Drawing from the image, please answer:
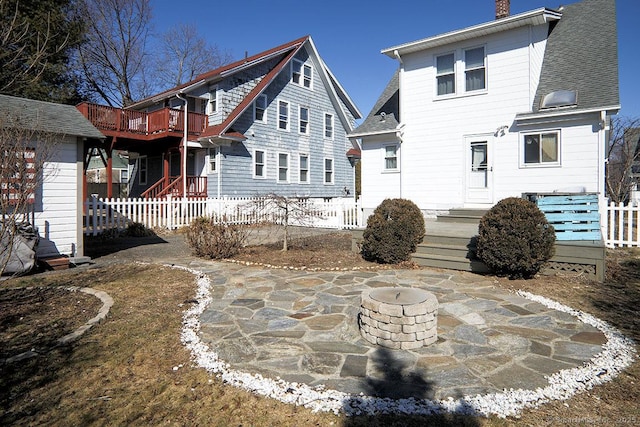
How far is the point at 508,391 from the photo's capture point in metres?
3.05

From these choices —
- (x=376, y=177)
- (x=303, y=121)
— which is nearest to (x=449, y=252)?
(x=376, y=177)

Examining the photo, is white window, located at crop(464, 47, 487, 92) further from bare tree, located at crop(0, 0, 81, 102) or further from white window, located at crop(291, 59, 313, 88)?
bare tree, located at crop(0, 0, 81, 102)

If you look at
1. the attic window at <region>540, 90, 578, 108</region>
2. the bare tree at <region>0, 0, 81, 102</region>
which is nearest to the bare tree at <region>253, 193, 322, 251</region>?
the attic window at <region>540, 90, 578, 108</region>

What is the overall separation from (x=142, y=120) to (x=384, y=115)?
39.7 ft

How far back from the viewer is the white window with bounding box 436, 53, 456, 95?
43.5 feet

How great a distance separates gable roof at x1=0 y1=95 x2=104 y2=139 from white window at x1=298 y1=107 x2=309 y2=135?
1434cm

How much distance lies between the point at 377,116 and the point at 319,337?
41.9 ft

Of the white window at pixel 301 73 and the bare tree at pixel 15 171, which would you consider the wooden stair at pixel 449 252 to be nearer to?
the bare tree at pixel 15 171

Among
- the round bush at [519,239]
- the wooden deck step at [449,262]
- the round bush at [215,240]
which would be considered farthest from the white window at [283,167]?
the round bush at [519,239]

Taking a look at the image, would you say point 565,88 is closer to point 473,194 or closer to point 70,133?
point 473,194

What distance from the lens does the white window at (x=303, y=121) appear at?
22.1 m

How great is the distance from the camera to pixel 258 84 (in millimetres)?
19766

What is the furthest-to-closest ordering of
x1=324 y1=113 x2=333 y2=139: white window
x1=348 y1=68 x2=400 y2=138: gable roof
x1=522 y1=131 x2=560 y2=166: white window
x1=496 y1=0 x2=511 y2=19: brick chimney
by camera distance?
x1=324 y1=113 x2=333 y2=139: white window < x1=348 y1=68 x2=400 y2=138: gable roof < x1=496 y1=0 x2=511 y2=19: brick chimney < x1=522 y1=131 x2=560 y2=166: white window

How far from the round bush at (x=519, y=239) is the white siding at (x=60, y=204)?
8.78 m
